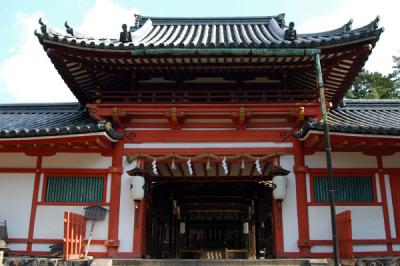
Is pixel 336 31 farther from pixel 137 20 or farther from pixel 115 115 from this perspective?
pixel 137 20

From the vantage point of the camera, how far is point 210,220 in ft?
74.8

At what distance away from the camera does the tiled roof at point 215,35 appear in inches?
391

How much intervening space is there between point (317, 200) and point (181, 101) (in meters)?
4.41

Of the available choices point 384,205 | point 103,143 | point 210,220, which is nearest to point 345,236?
point 384,205

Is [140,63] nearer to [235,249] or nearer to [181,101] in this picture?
[181,101]

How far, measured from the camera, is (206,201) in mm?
18828

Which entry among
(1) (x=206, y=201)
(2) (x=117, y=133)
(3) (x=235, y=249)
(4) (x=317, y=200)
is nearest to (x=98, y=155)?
(2) (x=117, y=133)

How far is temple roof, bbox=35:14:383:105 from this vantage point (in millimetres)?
9953

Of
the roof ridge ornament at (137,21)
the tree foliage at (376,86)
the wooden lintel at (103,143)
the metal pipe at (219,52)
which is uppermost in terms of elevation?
the tree foliage at (376,86)

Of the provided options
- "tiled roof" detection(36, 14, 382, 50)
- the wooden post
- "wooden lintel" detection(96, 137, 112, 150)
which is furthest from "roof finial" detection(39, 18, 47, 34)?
the wooden post

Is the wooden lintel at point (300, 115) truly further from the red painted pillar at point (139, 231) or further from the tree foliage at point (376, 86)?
the tree foliage at point (376, 86)

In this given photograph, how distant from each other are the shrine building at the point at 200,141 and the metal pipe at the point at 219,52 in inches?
1.0

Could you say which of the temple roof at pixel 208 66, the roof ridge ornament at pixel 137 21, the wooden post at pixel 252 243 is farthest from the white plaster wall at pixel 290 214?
the wooden post at pixel 252 243

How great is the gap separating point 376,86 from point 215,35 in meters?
31.3
